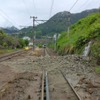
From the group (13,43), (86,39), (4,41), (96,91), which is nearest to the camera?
(96,91)

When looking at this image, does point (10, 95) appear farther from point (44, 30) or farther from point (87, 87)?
point (44, 30)

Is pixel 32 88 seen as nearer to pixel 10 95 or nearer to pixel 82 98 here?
pixel 10 95

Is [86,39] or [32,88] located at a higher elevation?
[86,39]

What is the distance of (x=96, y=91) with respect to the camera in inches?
520

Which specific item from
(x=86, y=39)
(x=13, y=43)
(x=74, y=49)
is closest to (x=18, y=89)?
(x=86, y=39)

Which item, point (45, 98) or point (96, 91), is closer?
point (45, 98)

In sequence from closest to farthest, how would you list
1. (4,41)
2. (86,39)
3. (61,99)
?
(61,99)
(86,39)
(4,41)

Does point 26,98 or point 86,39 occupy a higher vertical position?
point 86,39

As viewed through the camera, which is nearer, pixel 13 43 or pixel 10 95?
pixel 10 95

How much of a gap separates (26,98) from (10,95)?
3.32 feet

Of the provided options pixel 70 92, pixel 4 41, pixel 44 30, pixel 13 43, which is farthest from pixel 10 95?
pixel 44 30

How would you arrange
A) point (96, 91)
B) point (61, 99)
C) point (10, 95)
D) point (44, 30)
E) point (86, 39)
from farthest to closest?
1. point (44, 30)
2. point (86, 39)
3. point (96, 91)
4. point (10, 95)
5. point (61, 99)

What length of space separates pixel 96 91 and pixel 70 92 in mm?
1312

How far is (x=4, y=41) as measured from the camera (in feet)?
314
